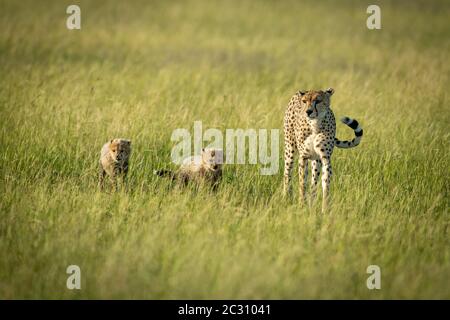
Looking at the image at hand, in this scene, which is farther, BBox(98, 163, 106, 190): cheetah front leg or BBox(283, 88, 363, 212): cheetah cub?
BBox(98, 163, 106, 190): cheetah front leg

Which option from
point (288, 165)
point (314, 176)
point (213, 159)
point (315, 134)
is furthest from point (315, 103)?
point (213, 159)

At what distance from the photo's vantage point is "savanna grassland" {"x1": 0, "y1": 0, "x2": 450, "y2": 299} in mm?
4934

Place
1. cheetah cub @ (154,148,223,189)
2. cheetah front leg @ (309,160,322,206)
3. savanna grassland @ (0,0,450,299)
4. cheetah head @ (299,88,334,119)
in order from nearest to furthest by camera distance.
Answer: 1. savanna grassland @ (0,0,450,299)
2. cheetah head @ (299,88,334,119)
3. cheetah front leg @ (309,160,322,206)
4. cheetah cub @ (154,148,223,189)

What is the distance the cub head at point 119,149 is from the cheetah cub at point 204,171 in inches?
14.9

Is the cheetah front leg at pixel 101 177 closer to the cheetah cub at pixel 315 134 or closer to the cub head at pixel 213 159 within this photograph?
the cub head at pixel 213 159

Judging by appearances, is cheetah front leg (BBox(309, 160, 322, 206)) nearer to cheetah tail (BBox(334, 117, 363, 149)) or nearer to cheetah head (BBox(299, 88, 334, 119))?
cheetah tail (BBox(334, 117, 363, 149))

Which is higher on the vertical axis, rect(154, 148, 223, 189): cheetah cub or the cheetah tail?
the cheetah tail

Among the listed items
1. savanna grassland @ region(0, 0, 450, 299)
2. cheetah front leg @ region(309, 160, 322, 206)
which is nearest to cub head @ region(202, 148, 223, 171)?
savanna grassland @ region(0, 0, 450, 299)

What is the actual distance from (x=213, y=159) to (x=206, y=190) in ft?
1.40

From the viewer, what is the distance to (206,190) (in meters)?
6.81

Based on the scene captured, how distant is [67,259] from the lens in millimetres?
5090

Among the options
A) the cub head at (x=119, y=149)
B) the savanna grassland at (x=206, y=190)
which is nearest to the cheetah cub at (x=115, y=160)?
the cub head at (x=119, y=149)

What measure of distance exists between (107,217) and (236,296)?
175cm
